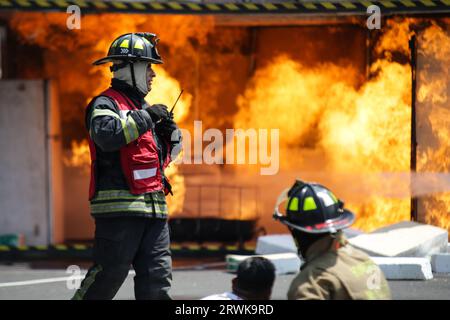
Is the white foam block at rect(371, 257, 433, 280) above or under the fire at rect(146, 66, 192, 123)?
under

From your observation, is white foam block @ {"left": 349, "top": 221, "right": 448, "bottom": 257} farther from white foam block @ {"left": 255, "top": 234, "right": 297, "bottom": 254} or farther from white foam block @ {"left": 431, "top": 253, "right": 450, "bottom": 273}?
white foam block @ {"left": 255, "top": 234, "right": 297, "bottom": 254}

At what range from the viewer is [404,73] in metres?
9.70

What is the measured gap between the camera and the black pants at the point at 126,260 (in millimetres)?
5066

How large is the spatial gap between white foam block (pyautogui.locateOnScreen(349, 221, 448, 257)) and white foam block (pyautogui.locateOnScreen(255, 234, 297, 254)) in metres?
0.63

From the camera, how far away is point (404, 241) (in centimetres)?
845

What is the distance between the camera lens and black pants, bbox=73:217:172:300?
507 cm

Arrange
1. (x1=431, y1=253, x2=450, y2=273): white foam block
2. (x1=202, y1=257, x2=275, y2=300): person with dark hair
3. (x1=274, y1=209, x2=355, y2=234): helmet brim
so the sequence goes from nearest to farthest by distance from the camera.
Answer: (x1=274, y1=209, x2=355, y2=234): helmet brim, (x1=202, y1=257, x2=275, y2=300): person with dark hair, (x1=431, y1=253, x2=450, y2=273): white foam block

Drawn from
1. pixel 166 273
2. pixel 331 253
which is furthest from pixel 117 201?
pixel 331 253

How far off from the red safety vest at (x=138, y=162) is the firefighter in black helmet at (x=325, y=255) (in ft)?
5.17

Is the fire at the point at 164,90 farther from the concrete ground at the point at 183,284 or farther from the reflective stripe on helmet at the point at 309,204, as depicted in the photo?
the reflective stripe on helmet at the point at 309,204

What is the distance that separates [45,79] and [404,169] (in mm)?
4166

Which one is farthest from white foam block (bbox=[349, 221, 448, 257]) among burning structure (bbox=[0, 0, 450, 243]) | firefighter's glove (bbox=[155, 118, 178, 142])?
firefighter's glove (bbox=[155, 118, 178, 142])

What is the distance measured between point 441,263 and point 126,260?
411 cm

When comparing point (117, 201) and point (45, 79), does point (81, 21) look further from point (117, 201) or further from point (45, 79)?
point (117, 201)
